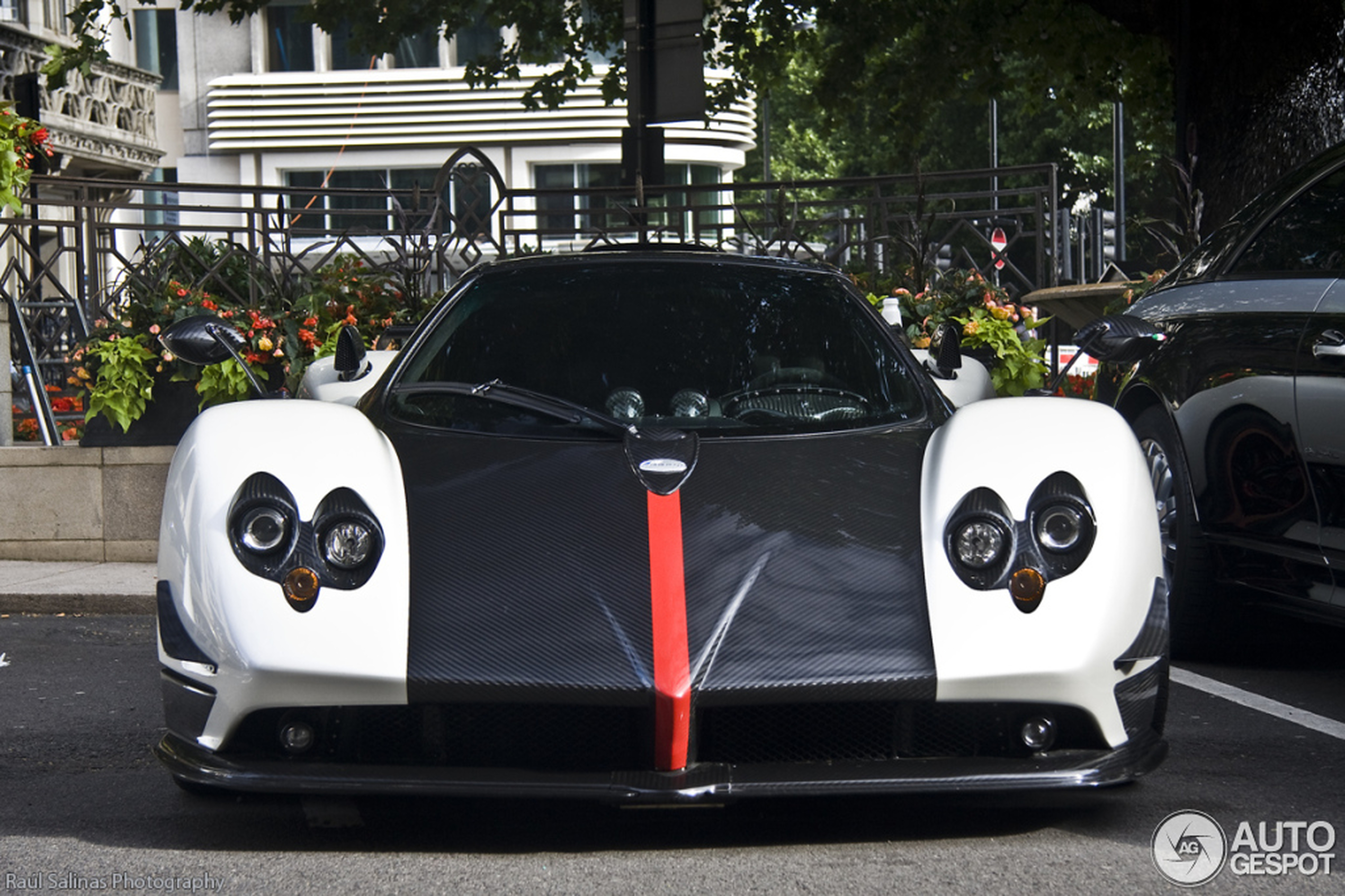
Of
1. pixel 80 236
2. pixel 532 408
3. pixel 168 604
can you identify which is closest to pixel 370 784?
pixel 168 604

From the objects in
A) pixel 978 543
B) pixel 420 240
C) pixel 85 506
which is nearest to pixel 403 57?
pixel 420 240

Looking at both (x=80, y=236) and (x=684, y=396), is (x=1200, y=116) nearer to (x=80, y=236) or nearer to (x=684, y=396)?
(x=684, y=396)

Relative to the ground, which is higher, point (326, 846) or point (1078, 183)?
point (1078, 183)

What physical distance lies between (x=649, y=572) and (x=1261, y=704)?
2426 mm

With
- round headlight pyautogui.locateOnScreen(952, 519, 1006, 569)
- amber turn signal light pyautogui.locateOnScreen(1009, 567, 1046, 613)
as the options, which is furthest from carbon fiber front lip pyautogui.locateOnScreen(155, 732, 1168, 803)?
round headlight pyautogui.locateOnScreen(952, 519, 1006, 569)

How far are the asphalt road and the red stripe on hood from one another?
269mm

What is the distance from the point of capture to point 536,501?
3.60 m

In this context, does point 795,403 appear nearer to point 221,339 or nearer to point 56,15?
point 221,339

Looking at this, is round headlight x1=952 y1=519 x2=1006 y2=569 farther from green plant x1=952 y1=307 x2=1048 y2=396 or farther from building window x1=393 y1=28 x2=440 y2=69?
building window x1=393 y1=28 x2=440 y2=69

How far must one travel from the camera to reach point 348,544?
3.46 m

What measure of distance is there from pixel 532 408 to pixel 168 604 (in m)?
1.00

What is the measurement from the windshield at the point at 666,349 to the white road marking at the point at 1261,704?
1527mm

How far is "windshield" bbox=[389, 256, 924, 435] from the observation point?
425cm

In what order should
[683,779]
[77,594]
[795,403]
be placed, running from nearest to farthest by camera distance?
1. [683,779]
2. [795,403]
3. [77,594]
